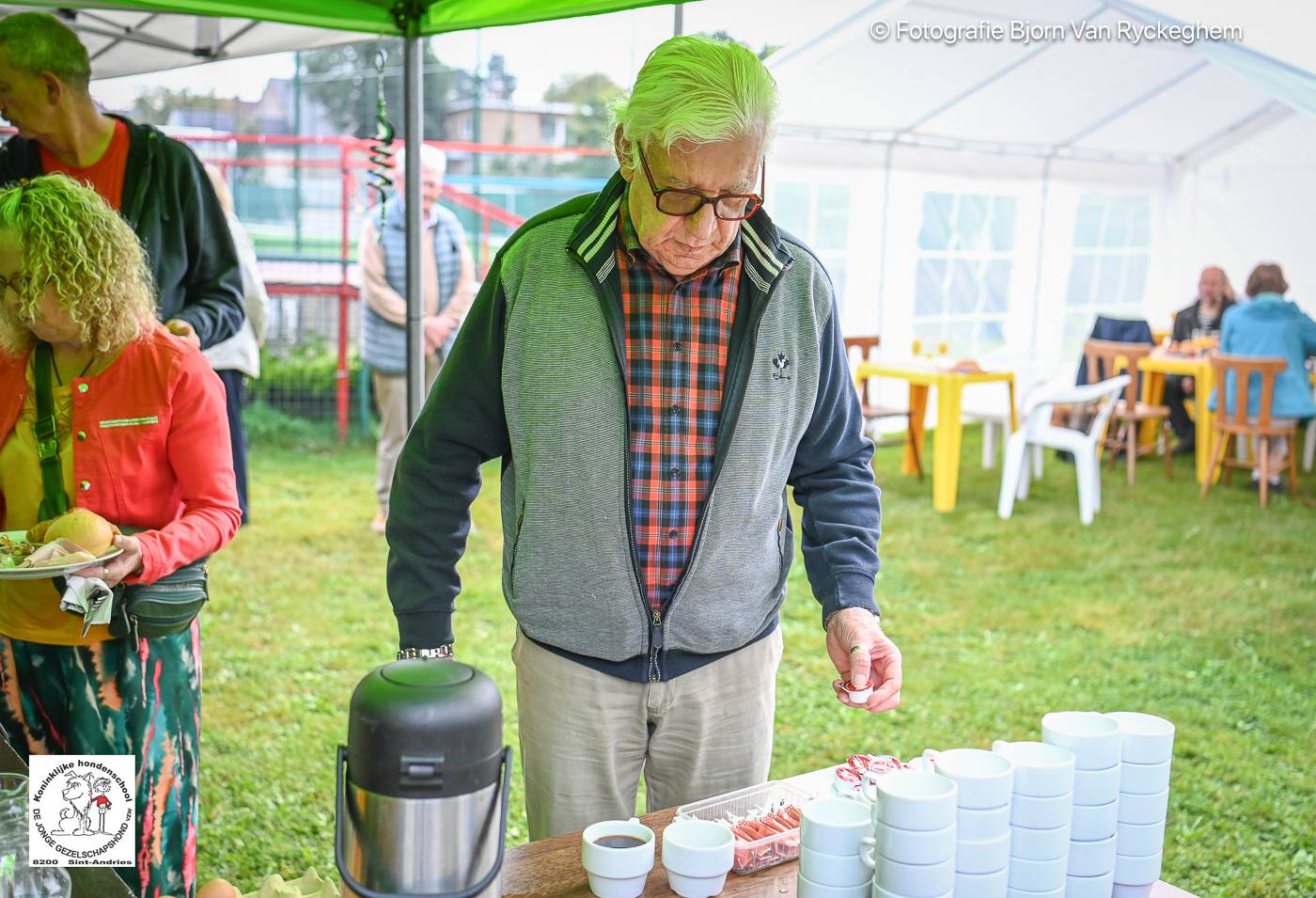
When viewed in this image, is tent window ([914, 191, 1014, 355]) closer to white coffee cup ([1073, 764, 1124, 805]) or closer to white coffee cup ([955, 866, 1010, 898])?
white coffee cup ([1073, 764, 1124, 805])

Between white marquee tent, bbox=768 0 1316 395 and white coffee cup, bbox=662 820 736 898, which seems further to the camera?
white marquee tent, bbox=768 0 1316 395

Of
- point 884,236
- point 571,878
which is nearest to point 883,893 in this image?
point 571,878

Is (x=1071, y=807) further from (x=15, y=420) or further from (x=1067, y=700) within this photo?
(x=1067, y=700)

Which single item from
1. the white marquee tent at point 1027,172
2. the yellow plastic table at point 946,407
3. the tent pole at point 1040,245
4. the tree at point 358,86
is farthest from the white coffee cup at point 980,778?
the tent pole at point 1040,245

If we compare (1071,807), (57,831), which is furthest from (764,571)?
(57,831)

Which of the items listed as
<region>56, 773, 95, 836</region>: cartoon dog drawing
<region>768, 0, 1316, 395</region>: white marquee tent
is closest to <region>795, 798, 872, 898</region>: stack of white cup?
<region>56, 773, 95, 836</region>: cartoon dog drawing

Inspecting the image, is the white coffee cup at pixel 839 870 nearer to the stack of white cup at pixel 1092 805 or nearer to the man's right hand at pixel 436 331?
the stack of white cup at pixel 1092 805

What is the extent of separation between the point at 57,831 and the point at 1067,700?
11.6 feet

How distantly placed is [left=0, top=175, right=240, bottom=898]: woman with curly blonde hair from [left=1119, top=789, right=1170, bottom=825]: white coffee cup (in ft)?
4.52

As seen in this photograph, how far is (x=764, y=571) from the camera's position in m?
1.70

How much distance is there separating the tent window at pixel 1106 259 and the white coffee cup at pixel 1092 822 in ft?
29.4

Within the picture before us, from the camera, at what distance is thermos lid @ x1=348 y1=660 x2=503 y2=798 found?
93 centimetres

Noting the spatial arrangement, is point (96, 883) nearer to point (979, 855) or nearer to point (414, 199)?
point (979, 855)

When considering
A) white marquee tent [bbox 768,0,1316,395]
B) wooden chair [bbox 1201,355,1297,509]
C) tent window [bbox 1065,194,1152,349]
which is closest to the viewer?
wooden chair [bbox 1201,355,1297,509]
